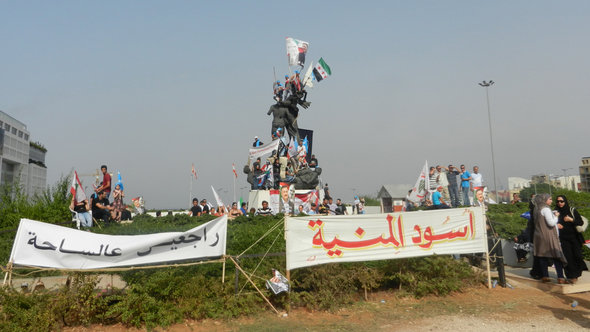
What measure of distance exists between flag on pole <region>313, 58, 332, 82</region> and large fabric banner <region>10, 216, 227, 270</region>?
1739 cm

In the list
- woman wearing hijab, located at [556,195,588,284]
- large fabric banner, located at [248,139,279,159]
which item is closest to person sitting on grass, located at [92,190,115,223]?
large fabric banner, located at [248,139,279,159]

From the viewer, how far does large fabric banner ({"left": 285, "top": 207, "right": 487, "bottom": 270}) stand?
6459mm

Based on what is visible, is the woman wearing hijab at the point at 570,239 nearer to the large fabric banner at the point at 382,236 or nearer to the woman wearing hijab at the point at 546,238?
the woman wearing hijab at the point at 546,238

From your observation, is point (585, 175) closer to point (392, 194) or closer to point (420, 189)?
point (392, 194)

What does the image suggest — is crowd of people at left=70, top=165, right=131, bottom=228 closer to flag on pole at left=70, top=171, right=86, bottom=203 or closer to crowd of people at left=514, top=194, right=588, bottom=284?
flag on pole at left=70, top=171, right=86, bottom=203

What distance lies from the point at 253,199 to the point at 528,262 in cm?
1199

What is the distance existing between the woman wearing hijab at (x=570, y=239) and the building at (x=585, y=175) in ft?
361

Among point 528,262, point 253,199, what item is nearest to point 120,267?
point 528,262

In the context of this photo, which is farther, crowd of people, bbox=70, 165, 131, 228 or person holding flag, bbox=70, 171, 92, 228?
crowd of people, bbox=70, 165, 131, 228

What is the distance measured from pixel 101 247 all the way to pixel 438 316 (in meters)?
5.29

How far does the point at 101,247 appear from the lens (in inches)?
230

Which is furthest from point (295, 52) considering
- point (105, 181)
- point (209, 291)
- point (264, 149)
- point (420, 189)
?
point (209, 291)

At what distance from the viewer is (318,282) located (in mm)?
6383

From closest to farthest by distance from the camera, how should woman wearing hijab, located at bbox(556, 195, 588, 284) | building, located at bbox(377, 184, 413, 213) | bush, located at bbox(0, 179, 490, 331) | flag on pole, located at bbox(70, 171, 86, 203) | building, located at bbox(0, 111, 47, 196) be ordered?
bush, located at bbox(0, 179, 490, 331) < woman wearing hijab, located at bbox(556, 195, 588, 284) < flag on pole, located at bbox(70, 171, 86, 203) < building, located at bbox(377, 184, 413, 213) < building, located at bbox(0, 111, 47, 196)
